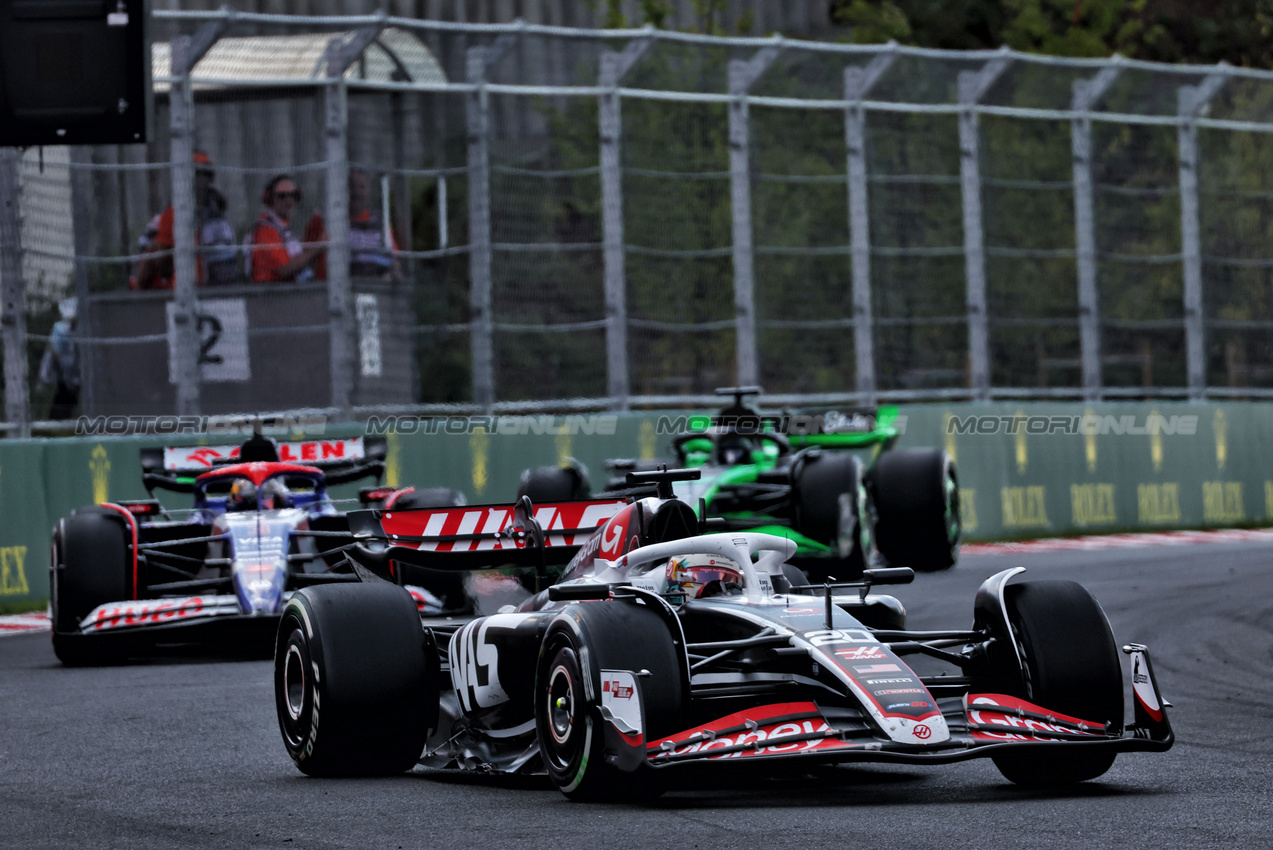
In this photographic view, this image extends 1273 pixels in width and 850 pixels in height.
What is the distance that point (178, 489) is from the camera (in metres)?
13.2

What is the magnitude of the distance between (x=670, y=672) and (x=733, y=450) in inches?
350

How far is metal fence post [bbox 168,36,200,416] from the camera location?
14984 mm

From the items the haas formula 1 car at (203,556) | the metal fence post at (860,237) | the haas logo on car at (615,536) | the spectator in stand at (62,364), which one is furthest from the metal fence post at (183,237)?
the haas logo on car at (615,536)

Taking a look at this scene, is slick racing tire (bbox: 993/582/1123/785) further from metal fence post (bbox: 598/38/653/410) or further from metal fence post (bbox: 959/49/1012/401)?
metal fence post (bbox: 959/49/1012/401)

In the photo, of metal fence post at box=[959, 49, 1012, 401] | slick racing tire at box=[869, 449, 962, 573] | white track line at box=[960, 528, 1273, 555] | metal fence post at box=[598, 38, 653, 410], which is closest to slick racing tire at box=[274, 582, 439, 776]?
slick racing tire at box=[869, 449, 962, 573]

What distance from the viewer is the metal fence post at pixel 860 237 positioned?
1792cm

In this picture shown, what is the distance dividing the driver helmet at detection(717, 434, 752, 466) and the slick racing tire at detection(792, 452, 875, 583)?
84 cm

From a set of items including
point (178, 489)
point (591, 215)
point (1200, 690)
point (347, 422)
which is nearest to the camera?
point (1200, 690)

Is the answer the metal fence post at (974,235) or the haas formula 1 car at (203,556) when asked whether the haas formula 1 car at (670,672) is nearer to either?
the haas formula 1 car at (203,556)

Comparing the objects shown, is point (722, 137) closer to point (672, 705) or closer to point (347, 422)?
point (347, 422)

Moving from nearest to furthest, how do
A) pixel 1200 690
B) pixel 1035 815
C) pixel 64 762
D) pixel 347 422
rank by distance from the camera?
pixel 1035 815, pixel 64 762, pixel 1200 690, pixel 347 422

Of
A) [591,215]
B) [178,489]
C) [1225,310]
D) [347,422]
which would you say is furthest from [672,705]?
[1225,310]

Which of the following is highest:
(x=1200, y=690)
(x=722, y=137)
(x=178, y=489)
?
(x=722, y=137)

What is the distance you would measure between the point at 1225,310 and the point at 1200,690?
11912 mm
